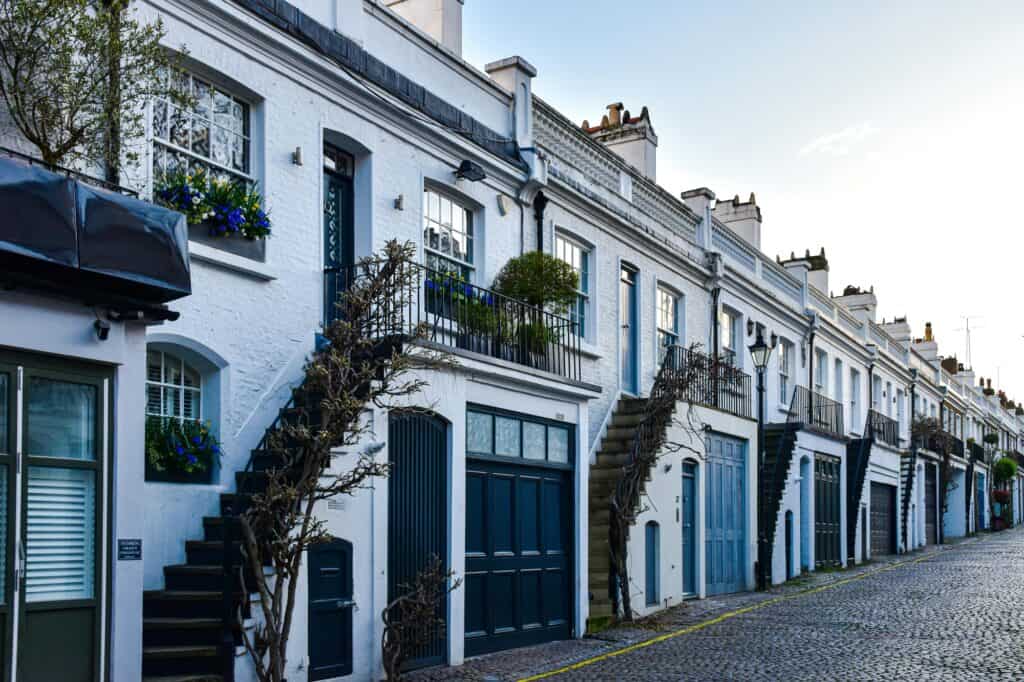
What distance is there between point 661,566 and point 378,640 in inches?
308

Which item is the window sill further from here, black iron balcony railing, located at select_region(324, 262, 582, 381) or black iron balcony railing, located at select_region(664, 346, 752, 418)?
black iron balcony railing, located at select_region(664, 346, 752, 418)

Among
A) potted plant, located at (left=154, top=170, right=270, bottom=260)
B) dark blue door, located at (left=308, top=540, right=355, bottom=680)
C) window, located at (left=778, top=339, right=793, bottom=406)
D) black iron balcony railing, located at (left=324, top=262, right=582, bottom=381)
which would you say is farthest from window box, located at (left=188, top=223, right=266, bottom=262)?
window, located at (left=778, top=339, right=793, bottom=406)

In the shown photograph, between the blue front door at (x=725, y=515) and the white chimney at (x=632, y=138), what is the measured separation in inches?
213

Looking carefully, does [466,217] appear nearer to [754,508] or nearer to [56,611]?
[56,611]

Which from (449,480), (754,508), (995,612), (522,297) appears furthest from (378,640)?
(754,508)

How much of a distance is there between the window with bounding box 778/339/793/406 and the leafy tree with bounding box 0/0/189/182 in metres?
20.9

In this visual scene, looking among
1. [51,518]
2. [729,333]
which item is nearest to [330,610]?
[51,518]

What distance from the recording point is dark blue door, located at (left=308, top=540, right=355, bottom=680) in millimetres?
10617

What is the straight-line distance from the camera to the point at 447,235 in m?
14.9

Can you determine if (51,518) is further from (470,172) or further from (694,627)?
(694,627)

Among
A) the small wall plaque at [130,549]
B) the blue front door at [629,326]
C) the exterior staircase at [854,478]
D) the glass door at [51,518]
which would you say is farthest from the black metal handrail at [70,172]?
the exterior staircase at [854,478]

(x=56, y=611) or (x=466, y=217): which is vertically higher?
(x=466, y=217)

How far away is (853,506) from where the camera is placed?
30.4 m

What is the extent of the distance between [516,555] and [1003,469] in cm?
5121
